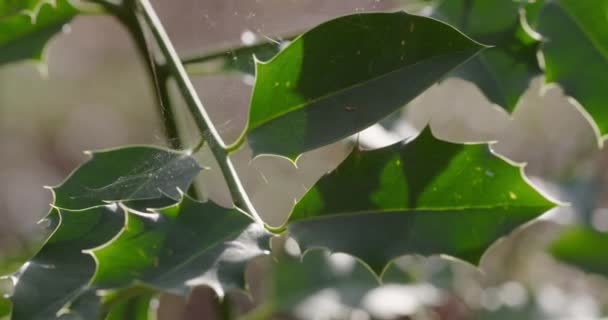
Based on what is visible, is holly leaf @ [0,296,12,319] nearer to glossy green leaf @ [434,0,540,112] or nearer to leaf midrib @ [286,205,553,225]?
leaf midrib @ [286,205,553,225]

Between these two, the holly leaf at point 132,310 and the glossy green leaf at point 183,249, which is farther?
the holly leaf at point 132,310

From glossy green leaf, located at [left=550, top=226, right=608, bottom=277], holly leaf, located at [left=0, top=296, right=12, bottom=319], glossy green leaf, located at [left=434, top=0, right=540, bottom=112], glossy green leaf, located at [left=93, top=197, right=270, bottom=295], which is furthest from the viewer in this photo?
glossy green leaf, located at [left=550, top=226, right=608, bottom=277]

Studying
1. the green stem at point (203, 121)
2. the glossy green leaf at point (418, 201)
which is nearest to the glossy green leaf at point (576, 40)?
the glossy green leaf at point (418, 201)

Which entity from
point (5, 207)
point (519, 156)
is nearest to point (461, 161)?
point (519, 156)

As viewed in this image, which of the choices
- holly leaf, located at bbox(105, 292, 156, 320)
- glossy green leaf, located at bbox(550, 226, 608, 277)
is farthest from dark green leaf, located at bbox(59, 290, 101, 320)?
glossy green leaf, located at bbox(550, 226, 608, 277)

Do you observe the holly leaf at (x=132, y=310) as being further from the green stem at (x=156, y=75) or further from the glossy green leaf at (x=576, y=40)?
the glossy green leaf at (x=576, y=40)

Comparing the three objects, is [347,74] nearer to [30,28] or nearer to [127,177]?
[127,177]

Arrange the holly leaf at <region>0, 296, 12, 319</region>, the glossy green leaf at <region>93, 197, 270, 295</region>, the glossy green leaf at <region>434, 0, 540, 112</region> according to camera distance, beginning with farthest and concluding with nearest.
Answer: the glossy green leaf at <region>434, 0, 540, 112</region> < the holly leaf at <region>0, 296, 12, 319</region> < the glossy green leaf at <region>93, 197, 270, 295</region>
